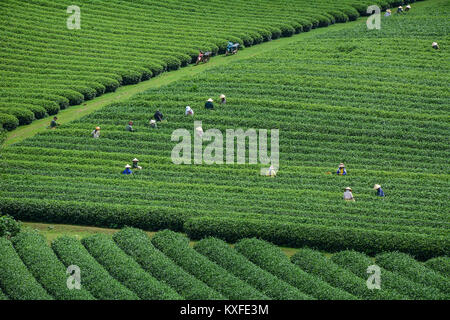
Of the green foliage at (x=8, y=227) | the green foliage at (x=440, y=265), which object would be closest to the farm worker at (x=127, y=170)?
the green foliage at (x=8, y=227)

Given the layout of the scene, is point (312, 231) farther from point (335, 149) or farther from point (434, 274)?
point (335, 149)

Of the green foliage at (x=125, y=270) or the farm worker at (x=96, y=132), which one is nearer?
the green foliage at (x=125, y=270)

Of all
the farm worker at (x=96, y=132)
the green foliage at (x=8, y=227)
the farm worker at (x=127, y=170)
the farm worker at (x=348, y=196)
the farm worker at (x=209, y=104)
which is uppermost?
the farm worker at (x=209, y=104)

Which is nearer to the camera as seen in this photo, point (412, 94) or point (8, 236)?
point (8, 236)

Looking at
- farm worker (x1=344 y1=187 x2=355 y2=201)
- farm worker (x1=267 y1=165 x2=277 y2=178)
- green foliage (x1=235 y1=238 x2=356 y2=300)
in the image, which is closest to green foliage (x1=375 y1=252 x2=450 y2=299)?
green foliage (x1=235 y1=238 x2=356 y2=300)

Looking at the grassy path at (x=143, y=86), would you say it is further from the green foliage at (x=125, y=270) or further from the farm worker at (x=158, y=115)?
the green foliage at (x=125, y=270)

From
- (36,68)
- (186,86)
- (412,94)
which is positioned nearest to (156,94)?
(186,86)
